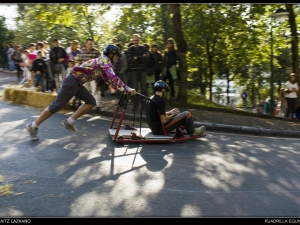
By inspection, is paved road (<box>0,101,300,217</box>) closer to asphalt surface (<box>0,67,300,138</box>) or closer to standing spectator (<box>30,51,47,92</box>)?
asphalt surface (<box>0,67,300,138</box>)

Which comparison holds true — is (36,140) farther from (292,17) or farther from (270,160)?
(292,17)

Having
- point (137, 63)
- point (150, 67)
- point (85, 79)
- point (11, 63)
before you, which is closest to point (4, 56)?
point (11, 63)

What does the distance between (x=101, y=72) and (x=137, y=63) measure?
342cm

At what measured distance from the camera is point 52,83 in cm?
1230

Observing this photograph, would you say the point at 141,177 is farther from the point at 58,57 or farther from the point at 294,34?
the point at 294,34

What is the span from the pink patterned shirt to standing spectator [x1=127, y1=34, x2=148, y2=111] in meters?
3.11

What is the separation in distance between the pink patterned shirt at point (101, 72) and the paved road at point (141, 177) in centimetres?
118

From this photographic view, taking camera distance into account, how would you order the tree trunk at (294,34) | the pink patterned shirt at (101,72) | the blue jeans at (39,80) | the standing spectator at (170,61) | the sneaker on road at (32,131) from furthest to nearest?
the tree trunk at (294,34) < the blue jeans at (39,80) < the standing spectator at (170,61) < the sneaker on road at (32,131) < the pink patterned shirt at (101,72)

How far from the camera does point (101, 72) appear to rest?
7105 millimetres

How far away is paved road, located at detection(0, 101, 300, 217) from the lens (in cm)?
444

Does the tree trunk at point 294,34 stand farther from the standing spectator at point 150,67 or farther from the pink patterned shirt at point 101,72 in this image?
the pink patterned shirt at point 101,72

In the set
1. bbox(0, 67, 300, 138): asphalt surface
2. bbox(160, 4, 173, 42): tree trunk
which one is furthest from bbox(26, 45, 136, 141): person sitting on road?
bbox(160, 4, 173, 42): tree trunk

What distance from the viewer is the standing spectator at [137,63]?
10.3 metres

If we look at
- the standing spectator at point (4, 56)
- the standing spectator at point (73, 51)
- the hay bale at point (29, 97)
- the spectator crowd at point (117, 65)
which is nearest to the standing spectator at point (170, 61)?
the spectator crowd at point (117, 65)
